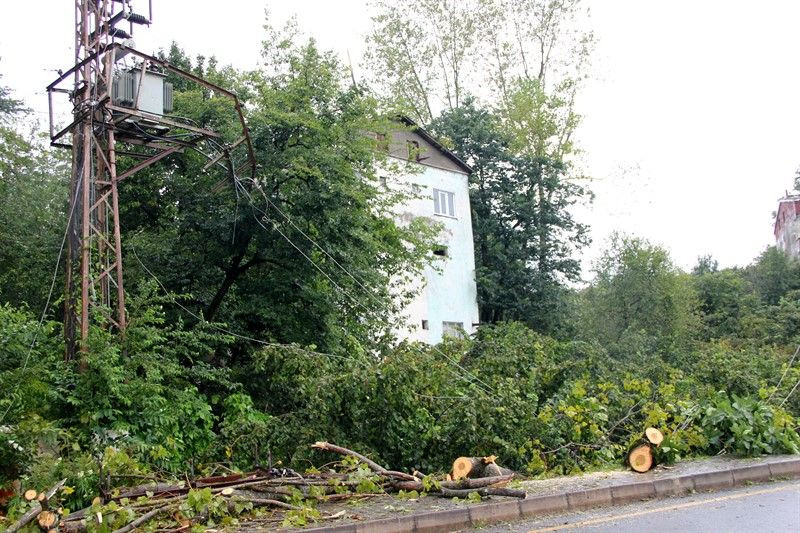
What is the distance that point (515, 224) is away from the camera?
37.6 metres

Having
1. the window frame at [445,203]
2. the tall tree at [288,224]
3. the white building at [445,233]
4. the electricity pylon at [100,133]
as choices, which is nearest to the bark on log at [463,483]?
the electricity pylon at [100,133]

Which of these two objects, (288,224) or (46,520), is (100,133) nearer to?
(288,224)

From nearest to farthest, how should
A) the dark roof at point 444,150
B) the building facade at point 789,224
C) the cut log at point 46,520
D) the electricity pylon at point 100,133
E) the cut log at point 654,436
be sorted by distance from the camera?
1. the cut log at point 46,520
2. the cut log at point 654,436
3. the electricity pylon at point 100,133
4. the dark roof at point 444,150
5. the building facade at point 789,224

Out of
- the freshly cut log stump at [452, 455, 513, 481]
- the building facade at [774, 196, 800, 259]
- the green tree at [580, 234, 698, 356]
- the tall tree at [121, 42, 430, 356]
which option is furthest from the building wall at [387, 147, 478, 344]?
the building facade at [774, 196, 800, 259]

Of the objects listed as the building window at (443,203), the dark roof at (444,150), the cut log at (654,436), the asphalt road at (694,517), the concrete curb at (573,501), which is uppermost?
the dark roof at (444,150)

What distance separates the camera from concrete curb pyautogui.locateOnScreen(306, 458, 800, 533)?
7.56 metres

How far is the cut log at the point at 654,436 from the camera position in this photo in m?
10.8

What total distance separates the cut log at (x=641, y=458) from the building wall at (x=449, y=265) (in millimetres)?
21045

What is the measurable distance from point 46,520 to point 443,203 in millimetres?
28803

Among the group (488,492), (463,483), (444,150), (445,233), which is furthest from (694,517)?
(444,150)

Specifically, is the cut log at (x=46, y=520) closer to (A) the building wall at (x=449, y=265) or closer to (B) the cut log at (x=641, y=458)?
(B) the cut log at (x=641, y=458)

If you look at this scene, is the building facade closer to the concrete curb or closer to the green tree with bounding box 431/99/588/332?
the green tree with bounding box 431/99/588/332

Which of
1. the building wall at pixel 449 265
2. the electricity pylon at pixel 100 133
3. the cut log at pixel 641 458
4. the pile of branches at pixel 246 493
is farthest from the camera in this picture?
the building wall at pixel 449 265

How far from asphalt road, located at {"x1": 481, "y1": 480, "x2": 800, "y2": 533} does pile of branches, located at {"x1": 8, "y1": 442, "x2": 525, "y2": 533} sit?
2.69 feet
